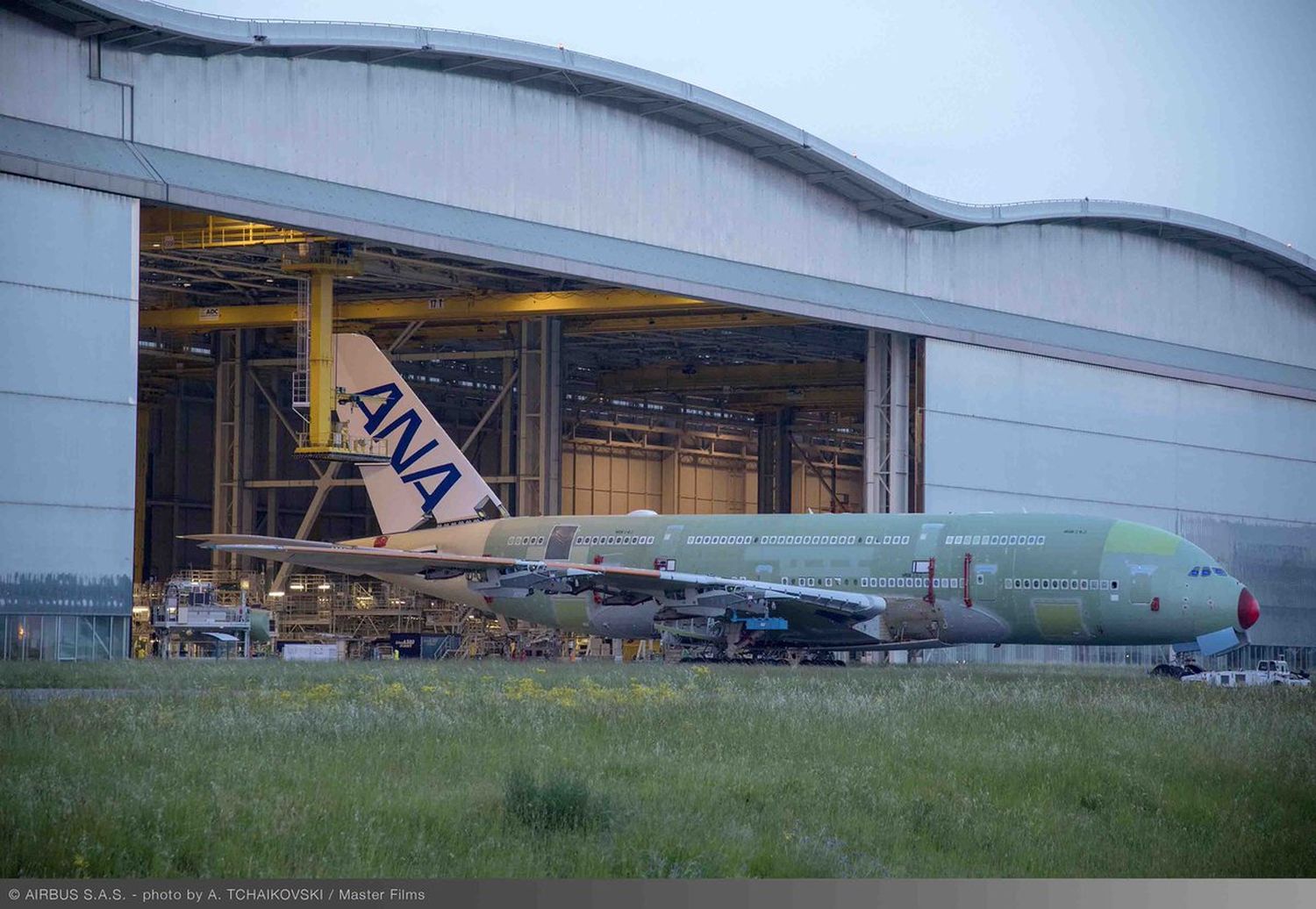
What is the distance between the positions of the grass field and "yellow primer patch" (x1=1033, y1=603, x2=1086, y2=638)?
34.5 feet

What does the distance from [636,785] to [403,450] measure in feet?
114

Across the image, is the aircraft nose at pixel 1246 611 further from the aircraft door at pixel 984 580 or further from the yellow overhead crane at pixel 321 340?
the yellow overhead crane at pixel 321 340

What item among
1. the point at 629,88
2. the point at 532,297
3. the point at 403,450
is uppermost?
the point at 629,88

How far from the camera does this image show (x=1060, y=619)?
40.7m

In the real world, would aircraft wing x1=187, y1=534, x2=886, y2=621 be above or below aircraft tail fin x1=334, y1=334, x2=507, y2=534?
below

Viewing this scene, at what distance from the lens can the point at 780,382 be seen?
2985 inches

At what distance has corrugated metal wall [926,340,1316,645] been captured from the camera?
5775cm

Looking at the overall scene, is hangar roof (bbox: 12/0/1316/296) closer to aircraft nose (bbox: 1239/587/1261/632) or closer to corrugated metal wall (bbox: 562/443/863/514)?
aircraft nose (bbox: 1239/587/1261/632)

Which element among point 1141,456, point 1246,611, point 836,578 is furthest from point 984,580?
point 1141,456

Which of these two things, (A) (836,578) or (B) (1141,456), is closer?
(A) (836,578)

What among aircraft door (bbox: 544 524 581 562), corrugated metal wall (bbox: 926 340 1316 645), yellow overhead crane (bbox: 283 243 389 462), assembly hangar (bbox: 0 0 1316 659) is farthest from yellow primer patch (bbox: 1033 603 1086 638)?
yellow overhead crane (bbox: 283 243 389 462)

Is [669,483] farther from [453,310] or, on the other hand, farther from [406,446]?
[406,446]

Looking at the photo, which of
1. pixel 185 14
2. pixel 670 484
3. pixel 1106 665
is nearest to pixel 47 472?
pixel 185 14

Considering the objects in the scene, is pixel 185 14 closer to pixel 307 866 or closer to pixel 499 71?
pixel 499 71
